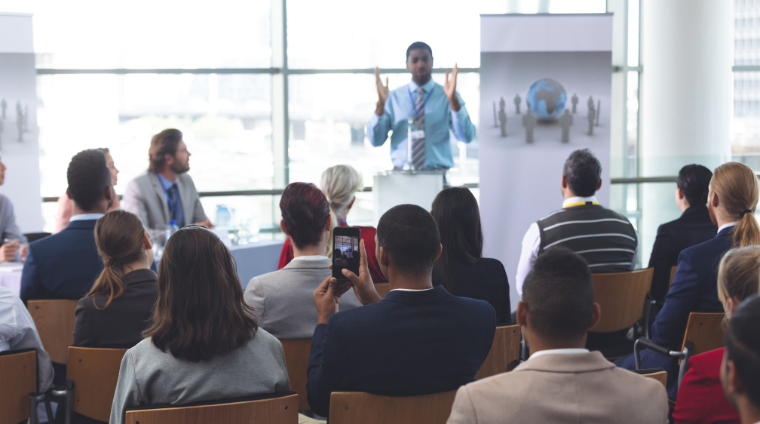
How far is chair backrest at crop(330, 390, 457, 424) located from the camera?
146 cm

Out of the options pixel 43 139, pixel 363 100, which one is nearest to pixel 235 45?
pixel 363 100

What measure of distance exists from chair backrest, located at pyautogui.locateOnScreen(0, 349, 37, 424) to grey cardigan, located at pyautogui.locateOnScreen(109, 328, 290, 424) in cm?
64

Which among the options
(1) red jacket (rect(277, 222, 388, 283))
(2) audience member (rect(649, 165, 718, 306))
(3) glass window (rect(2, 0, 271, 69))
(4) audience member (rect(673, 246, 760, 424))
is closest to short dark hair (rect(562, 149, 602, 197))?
(2) audience member (rect(649, 165, 718, 306))

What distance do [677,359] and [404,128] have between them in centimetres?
325

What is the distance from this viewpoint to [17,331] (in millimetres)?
2184

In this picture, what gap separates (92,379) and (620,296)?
7.26 ft

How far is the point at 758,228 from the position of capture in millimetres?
2320

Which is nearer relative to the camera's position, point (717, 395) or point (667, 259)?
point (717, 395)

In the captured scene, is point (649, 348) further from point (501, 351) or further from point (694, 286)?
point (501, 351)

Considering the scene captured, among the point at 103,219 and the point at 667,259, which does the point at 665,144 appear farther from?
the point at 103,219

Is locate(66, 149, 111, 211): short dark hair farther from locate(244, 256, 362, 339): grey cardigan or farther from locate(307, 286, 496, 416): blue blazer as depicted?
locate(307, 286, 496, 416): blue blazer

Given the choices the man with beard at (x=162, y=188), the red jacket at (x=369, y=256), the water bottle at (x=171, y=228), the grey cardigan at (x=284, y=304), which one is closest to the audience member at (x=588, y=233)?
the red jacket at (x=369, y=256)

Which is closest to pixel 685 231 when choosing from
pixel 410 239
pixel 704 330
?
pixel 704 330

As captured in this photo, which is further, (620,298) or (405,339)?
(620,298)
